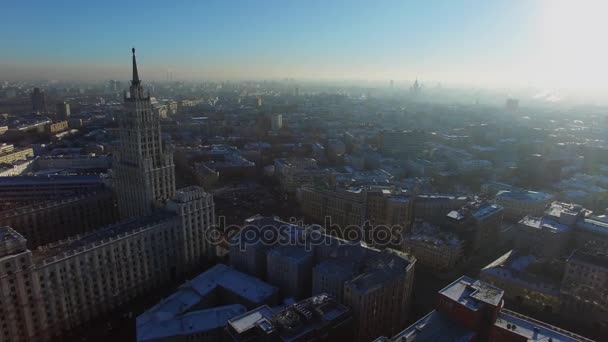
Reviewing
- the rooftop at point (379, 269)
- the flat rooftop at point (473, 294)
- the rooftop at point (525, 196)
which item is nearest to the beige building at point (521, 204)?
the rooftop at point (525, 196)

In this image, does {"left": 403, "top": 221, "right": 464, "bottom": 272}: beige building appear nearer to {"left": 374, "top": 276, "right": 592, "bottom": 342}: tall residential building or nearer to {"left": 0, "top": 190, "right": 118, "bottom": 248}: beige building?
{"left": 374, "top": 276, "right": 592, "bottom": 342}: tall residential building

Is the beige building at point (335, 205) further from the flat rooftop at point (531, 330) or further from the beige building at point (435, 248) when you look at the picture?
the flat rooftop at point (531, 330)

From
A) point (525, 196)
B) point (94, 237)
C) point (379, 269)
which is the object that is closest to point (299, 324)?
point (379, 269)

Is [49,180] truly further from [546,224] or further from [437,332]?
[546,224]

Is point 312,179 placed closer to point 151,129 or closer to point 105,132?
point 151,129

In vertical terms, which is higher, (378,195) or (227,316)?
(378,195)

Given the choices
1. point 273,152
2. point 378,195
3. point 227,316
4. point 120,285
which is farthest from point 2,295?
point 273,152
